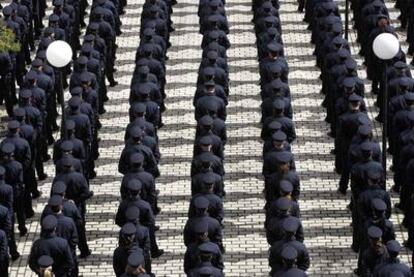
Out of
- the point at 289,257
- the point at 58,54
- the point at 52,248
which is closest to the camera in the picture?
the point at 289,257

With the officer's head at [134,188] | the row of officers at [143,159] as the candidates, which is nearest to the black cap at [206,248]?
the row of officers at [143,159]

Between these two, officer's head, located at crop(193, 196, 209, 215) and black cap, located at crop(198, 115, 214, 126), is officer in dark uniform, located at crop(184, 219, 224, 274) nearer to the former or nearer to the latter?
officer's head, located at crop(193, 196, 209, 215)

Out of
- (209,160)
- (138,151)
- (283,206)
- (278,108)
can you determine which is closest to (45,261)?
(283,206)

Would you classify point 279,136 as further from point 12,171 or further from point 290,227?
point 12,171

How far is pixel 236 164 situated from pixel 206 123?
8.05 ft

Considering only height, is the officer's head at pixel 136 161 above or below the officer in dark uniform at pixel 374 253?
above

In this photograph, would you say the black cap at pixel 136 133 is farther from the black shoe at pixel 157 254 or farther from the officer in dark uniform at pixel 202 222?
the officer in dark uniform at pixel 202 222

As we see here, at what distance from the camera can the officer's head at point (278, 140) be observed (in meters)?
Answer: 19.0

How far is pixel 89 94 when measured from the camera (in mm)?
21250

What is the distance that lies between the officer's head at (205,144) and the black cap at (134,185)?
→ 1654mm

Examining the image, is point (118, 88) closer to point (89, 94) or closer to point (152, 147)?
point (89, 94)

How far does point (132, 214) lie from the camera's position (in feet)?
55.5

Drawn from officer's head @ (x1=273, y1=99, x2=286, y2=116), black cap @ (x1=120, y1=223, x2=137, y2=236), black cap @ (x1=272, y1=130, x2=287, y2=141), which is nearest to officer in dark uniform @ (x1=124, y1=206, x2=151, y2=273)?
black cap @ (x1=120, y1=223, x2=137, y2=236)

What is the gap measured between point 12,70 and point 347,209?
303 inches
